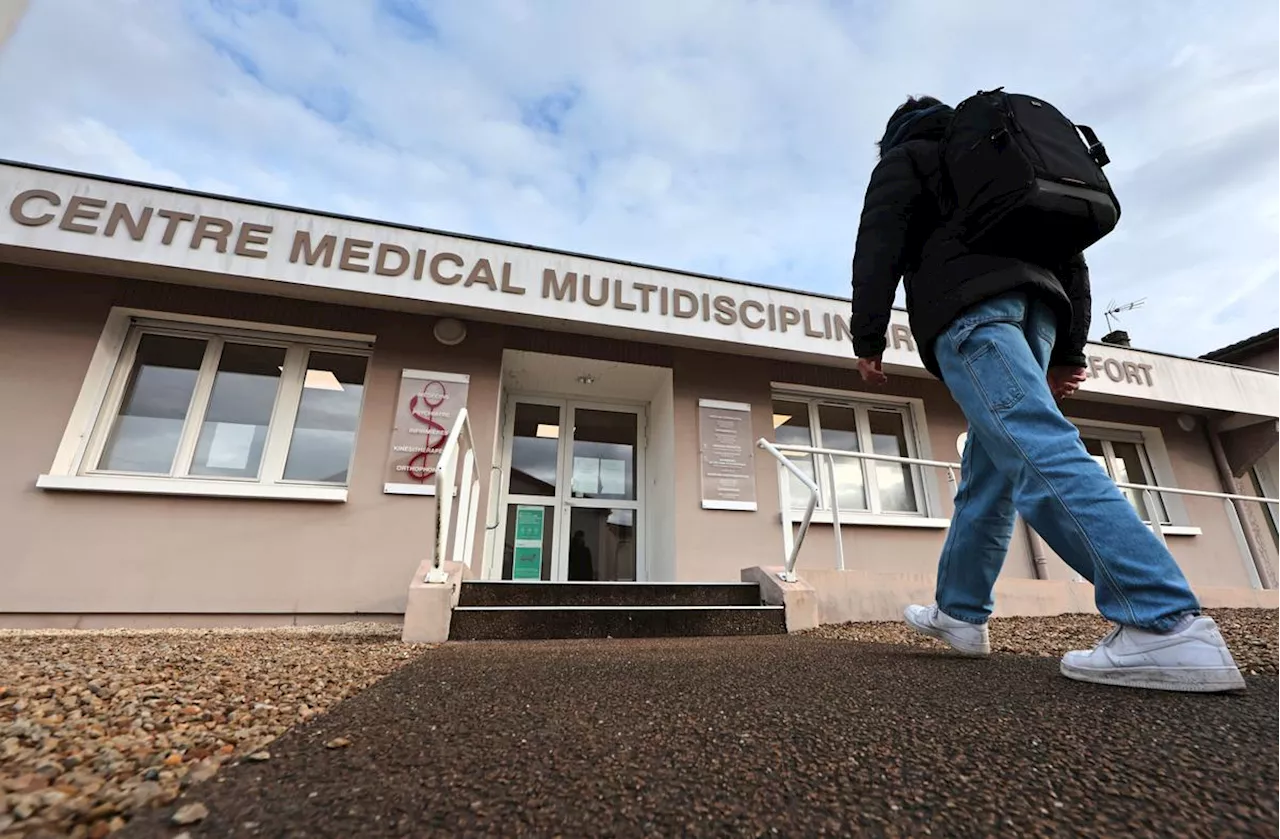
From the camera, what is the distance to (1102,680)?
1176 mm

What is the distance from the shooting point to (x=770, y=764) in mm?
759

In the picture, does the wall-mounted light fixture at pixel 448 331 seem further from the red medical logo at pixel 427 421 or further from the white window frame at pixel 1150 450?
the white window frame at pixel 1150 450

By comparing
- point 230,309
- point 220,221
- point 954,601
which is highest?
point 220,221

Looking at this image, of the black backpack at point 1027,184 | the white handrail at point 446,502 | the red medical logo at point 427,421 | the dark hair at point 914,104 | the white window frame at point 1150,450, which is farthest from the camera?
the white window frame at point 1150,450

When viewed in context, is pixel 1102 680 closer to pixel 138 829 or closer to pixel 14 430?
pixel 138 829

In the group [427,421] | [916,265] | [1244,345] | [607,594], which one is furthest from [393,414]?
[1244,345]

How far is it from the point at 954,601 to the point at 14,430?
5299 mm

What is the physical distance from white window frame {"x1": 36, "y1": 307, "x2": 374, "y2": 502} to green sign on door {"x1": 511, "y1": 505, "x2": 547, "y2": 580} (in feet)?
5.00

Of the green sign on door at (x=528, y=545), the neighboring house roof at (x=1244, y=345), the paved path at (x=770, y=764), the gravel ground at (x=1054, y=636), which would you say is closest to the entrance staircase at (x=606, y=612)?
the gravel ground at (x=1054, y=636)

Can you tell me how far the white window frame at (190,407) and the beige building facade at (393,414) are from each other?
17 mm

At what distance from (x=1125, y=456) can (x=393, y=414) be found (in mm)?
7632

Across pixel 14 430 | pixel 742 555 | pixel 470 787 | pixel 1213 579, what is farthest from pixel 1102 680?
pixel 1213 579

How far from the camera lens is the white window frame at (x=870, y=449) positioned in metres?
4.98

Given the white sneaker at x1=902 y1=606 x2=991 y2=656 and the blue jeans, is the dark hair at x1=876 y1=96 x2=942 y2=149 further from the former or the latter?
the white sneaker at x1=902 y1=606 x2=991 y2=656
